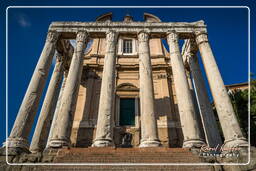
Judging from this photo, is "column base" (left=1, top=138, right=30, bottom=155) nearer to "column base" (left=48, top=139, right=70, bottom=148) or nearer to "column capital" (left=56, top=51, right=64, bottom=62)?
"column base" (left=48, top=139, right=70, bottom=148)

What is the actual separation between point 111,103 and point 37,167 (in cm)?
585

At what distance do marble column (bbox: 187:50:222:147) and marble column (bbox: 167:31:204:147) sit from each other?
3.33 metres

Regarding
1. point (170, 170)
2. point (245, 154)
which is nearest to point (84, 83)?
point (170, 170)

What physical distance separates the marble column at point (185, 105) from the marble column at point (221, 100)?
1674 mm

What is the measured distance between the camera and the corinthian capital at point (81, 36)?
1667 cm

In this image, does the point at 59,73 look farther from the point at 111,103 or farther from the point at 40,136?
the point at 111,103

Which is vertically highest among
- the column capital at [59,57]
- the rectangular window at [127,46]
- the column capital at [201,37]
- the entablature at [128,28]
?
the rectangular window at [127,46]

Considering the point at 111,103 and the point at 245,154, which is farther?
the point at 111,103

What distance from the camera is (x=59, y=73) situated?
18.5 metres

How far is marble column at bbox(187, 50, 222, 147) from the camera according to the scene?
14.7 metres

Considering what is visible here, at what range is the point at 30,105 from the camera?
12.6m

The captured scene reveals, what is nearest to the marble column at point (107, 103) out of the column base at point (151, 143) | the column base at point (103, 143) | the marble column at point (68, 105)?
the column base at point (103, 143)

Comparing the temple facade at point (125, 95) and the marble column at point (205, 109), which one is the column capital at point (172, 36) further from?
the marble column at point (205, 109)

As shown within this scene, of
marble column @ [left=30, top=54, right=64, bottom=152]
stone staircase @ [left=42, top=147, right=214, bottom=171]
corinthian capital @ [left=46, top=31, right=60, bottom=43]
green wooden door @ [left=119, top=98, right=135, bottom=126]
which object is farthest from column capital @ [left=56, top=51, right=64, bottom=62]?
stone staircase @ [left=42, top=147, right=214, bottom=171]
